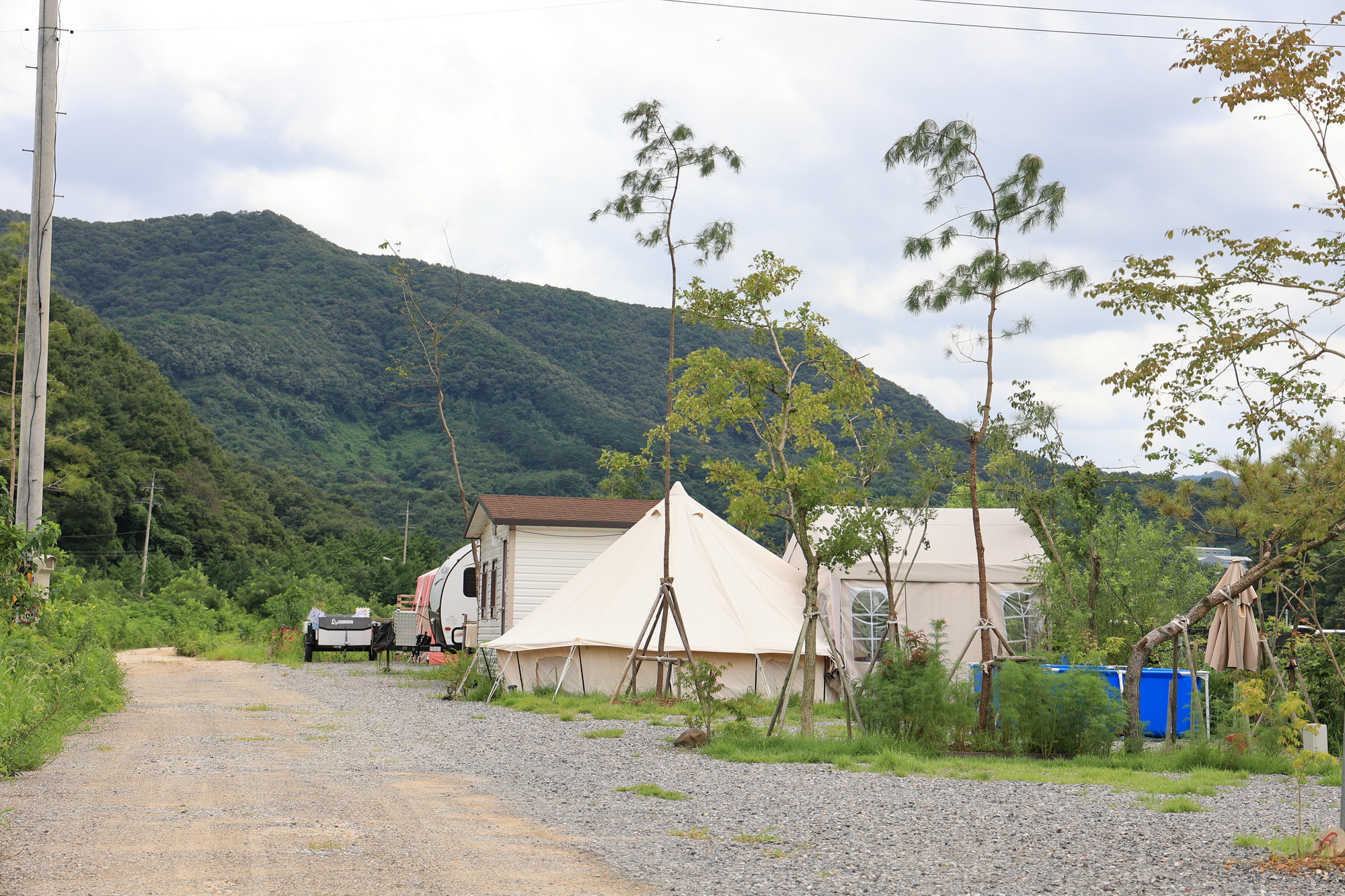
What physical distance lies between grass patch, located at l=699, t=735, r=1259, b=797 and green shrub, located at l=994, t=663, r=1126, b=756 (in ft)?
0.83

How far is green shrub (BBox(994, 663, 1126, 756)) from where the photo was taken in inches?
433

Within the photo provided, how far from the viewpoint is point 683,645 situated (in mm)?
16594

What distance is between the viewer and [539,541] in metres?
23.3

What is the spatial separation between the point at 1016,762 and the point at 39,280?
11.9 metres

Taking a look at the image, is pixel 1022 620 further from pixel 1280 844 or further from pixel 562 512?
pixel 1280 844

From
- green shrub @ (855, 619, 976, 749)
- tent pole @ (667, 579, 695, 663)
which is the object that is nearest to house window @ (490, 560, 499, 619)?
tent pole @ (667, 579, 695, 663)

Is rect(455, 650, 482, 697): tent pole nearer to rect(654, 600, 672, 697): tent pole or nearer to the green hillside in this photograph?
rect(654, 600, 672, 697): tent pole

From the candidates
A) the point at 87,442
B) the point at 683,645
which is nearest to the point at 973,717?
the point at 683,645

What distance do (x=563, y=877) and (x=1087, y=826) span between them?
3577mm

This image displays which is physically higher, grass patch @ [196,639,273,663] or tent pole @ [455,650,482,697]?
tent pole @ [455,650,482,697]

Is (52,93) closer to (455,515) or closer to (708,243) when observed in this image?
(708,243)

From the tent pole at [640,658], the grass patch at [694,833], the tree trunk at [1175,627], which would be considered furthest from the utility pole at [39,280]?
the tree trunk at [1175,627]

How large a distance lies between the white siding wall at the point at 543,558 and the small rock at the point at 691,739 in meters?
11.4

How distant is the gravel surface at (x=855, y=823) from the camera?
18.6ft
